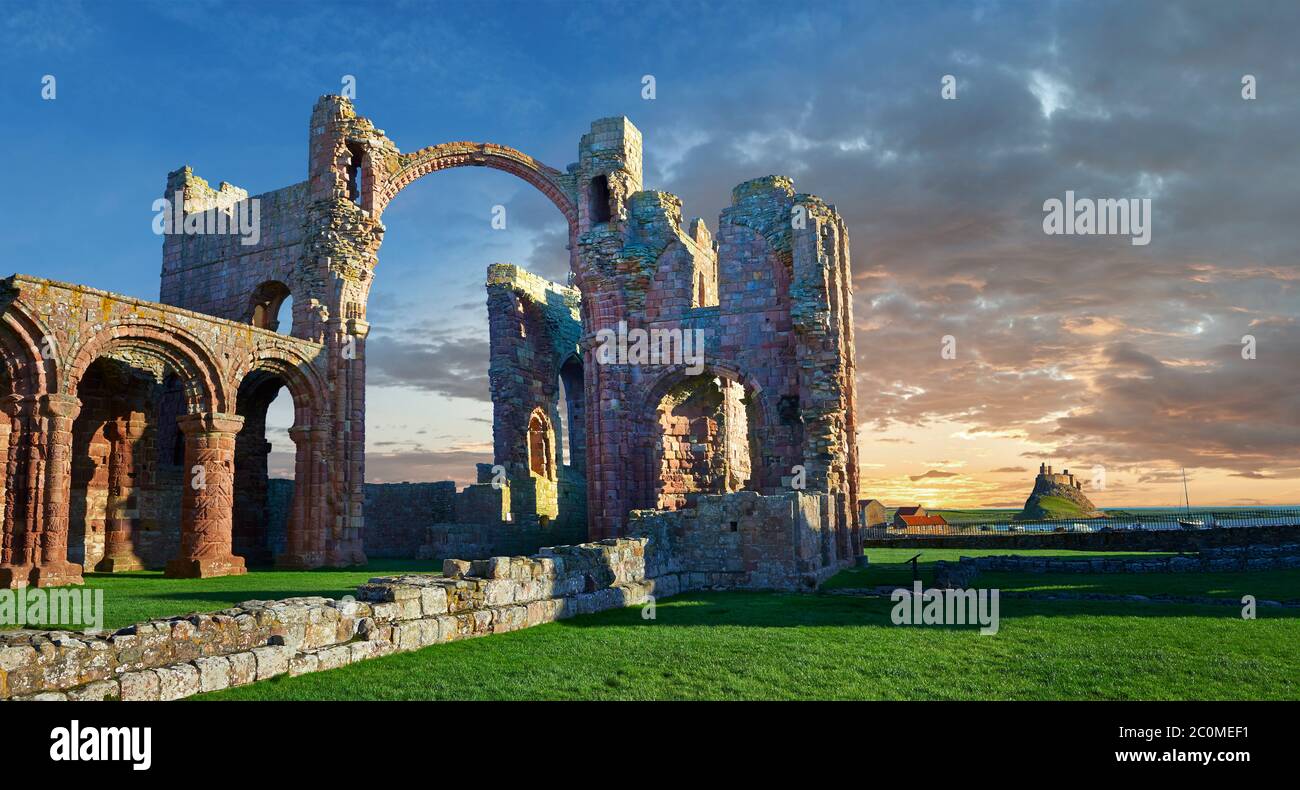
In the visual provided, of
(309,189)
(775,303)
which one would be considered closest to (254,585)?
(309,189)

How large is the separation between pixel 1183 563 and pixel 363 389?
18935mm

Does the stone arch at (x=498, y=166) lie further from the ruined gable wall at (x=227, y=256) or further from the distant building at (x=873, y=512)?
the distant building at (x=873, y=512)

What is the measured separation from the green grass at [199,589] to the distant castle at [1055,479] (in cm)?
3486

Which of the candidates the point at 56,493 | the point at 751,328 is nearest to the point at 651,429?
the point at 751,328

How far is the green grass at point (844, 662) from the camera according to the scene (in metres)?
5.90

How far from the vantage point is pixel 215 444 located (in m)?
18.2

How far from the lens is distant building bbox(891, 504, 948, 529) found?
1312 inches

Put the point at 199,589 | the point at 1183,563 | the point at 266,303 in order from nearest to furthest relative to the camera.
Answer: the point at 199,589, the point at 1183,563, the point at 266,303

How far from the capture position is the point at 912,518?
36500 millimetres

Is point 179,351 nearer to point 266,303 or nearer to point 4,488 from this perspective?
point 4,488

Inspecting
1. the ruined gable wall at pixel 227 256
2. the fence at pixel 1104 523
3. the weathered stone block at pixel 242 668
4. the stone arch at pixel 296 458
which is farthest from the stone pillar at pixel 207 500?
the fence at pixel 1104 523

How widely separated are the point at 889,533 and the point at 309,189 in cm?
2104

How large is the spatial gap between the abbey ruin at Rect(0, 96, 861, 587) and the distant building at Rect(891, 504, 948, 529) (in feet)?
28.7

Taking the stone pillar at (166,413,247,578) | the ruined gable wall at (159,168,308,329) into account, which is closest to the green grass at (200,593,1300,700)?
the stone pillar at (166,413,247,578)
